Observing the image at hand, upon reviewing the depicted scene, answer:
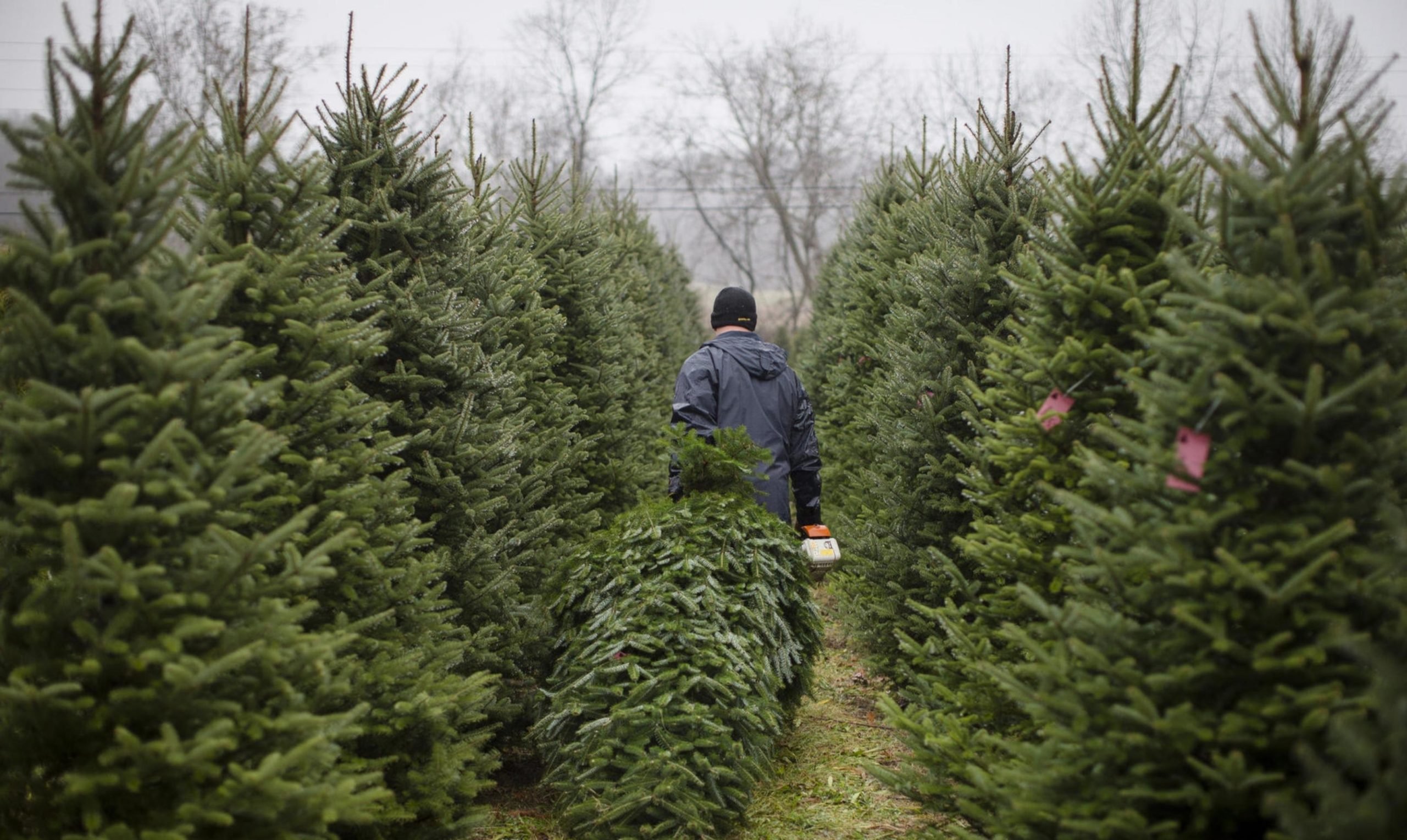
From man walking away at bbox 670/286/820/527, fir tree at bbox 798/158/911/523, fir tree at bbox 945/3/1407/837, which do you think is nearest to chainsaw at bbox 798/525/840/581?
man walking away at bbox 670/286/820/527

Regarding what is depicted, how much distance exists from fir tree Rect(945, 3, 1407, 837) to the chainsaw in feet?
8.06

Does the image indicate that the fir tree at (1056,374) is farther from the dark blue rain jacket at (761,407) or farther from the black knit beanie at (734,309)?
the black knit beanie at (734,309)

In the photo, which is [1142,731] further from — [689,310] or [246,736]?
[689,310]

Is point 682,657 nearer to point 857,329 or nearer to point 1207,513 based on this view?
point 1207,513

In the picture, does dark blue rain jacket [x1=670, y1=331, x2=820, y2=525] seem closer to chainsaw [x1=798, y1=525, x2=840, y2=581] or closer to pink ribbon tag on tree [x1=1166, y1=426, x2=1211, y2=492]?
chainsaw [x1=798, y1=525, x2=840, y2=581]

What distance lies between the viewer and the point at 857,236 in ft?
41.6

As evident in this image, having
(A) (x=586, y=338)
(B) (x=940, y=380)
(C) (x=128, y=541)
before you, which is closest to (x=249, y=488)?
(C) (x=128, y=541)

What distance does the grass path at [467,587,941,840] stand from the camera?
425 centimetres

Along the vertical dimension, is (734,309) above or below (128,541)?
above

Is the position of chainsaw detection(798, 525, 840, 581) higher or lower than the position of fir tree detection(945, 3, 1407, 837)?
lower

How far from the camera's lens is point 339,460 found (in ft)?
11.1

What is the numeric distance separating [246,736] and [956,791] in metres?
2.41

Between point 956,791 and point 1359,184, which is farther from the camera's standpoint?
point 956,791

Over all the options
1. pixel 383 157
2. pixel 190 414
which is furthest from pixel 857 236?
pixel 190 414
